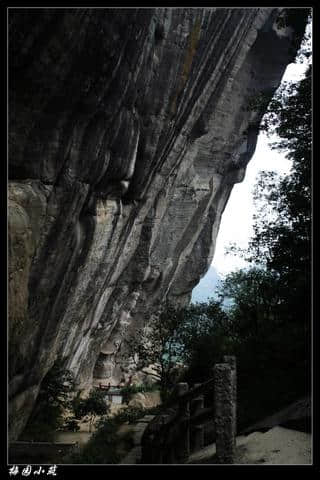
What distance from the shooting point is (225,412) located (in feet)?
19.4

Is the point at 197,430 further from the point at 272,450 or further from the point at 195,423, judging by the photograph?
the point at 272,450

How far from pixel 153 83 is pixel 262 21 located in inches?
444

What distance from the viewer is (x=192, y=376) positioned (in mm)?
12195

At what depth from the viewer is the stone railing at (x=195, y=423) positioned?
587cm

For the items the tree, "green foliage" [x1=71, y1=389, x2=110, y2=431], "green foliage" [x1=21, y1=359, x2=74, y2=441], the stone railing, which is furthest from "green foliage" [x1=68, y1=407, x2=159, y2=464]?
the tree

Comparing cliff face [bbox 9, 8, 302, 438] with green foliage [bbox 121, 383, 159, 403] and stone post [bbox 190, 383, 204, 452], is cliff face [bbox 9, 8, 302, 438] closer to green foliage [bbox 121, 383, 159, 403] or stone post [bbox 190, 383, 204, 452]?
green foliage [bbox 121, 383, 159, 403]

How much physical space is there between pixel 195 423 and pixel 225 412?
48.7 inches

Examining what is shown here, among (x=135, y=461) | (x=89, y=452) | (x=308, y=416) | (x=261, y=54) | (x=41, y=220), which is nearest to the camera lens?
(x=308, y=416)

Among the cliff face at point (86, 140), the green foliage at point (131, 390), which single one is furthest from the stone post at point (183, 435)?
the green foliage at point (131, 390)

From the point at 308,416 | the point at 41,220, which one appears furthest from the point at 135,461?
the point at 41,220

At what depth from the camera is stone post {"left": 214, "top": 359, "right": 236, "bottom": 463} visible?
19.1ft

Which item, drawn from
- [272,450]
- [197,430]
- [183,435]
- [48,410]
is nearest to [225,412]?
[272,450]

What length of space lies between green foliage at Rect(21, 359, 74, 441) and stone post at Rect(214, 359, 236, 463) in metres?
7.74
